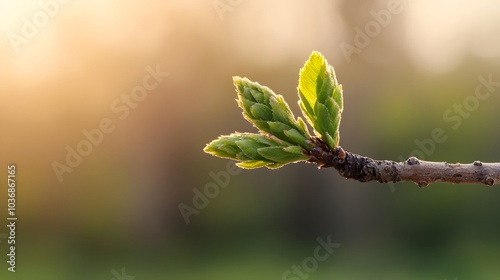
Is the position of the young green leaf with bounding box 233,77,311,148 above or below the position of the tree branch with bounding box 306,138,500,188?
above

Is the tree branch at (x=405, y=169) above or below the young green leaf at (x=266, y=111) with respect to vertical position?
below

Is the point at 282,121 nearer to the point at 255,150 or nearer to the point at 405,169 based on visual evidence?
the point at 255,150

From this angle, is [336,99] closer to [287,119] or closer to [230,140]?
[287,119]

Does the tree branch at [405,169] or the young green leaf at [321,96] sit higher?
the young green leaf at [321,96]

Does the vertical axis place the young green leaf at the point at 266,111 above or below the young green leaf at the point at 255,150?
above
